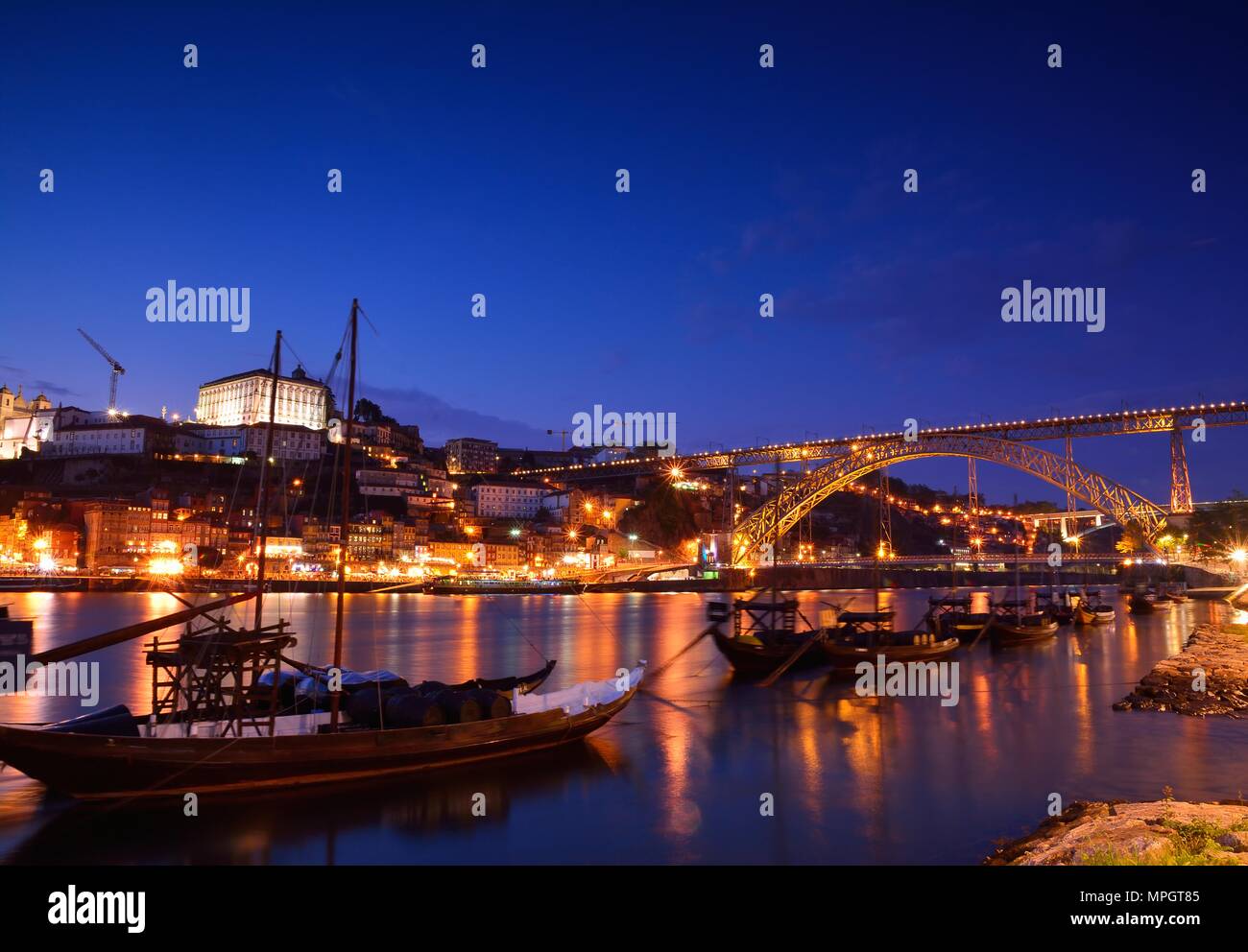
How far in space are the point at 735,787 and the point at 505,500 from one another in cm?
9010

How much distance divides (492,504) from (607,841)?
91979 millimetres

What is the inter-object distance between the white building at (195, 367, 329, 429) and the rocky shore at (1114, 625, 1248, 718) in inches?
3761

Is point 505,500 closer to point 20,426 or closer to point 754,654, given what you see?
point 20,426

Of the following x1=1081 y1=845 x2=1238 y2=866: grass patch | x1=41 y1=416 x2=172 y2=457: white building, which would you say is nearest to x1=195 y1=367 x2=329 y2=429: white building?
x1=41 y1=416 x2=172 y2=457: white building

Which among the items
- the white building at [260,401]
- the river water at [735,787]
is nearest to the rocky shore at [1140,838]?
the river water at [735,787]

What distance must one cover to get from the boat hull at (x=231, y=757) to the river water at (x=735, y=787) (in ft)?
0.95

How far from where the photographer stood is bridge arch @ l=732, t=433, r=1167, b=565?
4825cm

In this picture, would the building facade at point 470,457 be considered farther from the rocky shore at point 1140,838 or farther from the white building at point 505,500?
the rocky shore at point 1140,838

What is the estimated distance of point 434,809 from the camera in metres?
11.9

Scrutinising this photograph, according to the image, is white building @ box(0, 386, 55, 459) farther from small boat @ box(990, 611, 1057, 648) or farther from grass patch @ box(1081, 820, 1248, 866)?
grass patch @ box(1081, 820, 1248, 866)

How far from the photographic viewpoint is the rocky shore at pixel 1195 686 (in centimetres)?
1844

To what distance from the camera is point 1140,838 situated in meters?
7.62
